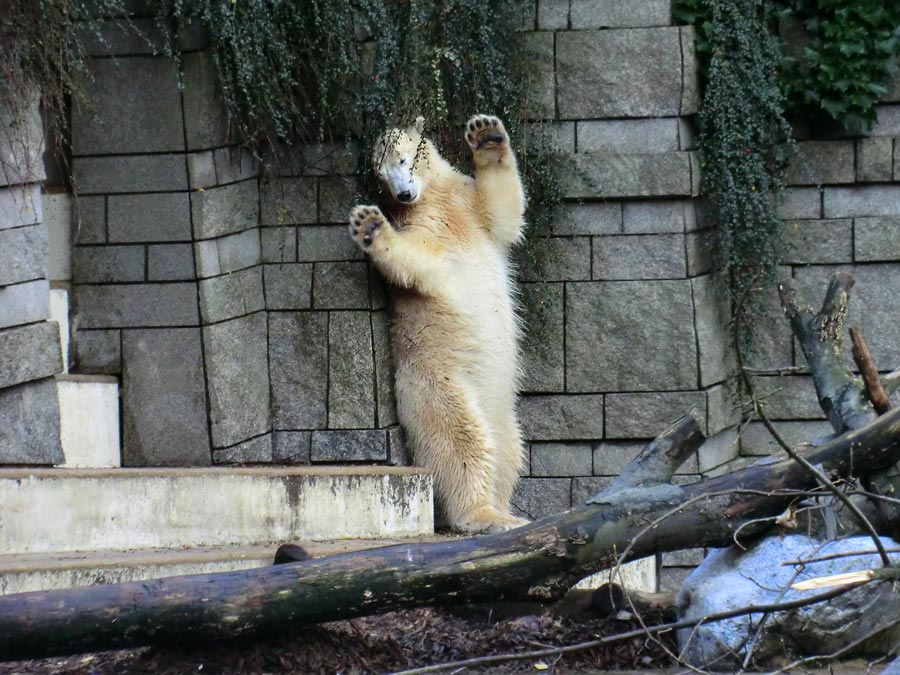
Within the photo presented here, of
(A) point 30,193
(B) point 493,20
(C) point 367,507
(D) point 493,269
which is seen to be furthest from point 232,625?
(B) point 493,20

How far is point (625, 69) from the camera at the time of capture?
6.27 metres

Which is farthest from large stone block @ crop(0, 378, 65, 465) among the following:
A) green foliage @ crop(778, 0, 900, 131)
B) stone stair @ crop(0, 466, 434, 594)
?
green foliage @ crop(778, 0, 900, 131)

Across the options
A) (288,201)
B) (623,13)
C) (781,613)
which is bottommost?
(781,613)

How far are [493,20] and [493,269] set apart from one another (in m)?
1.14

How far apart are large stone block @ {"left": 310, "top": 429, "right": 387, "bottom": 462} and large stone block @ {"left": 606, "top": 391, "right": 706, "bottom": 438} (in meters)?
1.17

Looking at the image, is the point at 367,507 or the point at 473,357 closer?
the point at 367,507

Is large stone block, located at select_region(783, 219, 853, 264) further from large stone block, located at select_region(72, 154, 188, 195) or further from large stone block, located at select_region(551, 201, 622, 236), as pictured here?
large stone block, located at select_region(72, 154, 188, 195)

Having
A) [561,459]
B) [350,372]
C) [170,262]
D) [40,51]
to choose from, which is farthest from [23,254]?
[561,459]

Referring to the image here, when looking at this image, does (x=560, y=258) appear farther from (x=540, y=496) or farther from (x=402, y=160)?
(x=540, y=496)

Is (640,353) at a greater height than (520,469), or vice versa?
(640,353)

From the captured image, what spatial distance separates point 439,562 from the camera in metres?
4.14

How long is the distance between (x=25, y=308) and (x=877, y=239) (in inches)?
159

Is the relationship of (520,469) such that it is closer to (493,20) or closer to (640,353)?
(640,353)

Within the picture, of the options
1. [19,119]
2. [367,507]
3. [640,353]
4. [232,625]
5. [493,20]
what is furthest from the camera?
[640,353]
